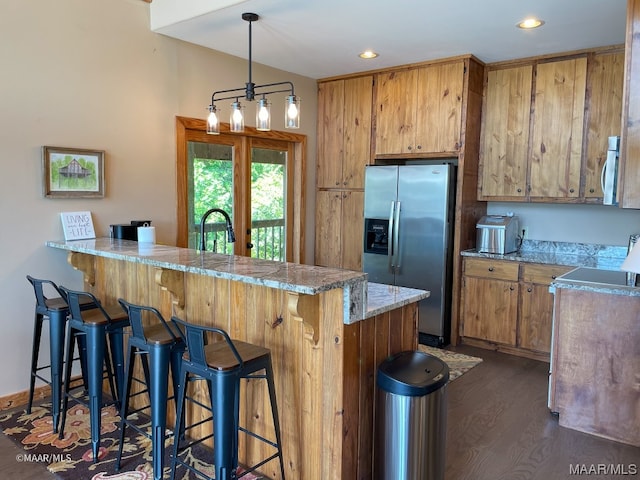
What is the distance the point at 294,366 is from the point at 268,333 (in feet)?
0.69

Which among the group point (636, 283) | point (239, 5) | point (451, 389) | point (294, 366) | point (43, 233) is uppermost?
point (239, 5)

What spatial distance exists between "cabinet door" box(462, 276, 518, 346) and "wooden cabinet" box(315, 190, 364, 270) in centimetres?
116

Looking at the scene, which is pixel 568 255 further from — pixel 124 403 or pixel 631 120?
pixel 124 403

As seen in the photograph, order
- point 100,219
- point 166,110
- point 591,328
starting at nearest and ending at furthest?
point 591,328, point 100,219, point 166,110

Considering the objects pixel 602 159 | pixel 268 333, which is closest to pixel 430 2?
pixel 602 159

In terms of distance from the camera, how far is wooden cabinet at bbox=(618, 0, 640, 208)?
7.63ft

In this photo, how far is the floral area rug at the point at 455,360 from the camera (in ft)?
12.4

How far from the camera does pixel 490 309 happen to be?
14.0 feet

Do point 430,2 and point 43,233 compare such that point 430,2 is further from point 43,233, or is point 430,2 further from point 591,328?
point 43,233

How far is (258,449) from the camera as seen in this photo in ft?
7.97

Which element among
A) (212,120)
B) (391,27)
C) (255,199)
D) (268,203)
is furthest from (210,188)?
(391,27)

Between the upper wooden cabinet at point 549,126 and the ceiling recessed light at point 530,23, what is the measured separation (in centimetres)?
80

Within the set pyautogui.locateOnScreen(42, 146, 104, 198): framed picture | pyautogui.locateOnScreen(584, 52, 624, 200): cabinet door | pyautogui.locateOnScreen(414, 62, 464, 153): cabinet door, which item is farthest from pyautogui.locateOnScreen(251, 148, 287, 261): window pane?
pyautogui.locateOnScreen(584, 52, 624, 200): cabinet door

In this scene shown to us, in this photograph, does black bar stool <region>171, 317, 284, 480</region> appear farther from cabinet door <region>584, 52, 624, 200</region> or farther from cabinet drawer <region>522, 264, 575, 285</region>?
cabinet door <region>584, 52, 624, 200</region>
